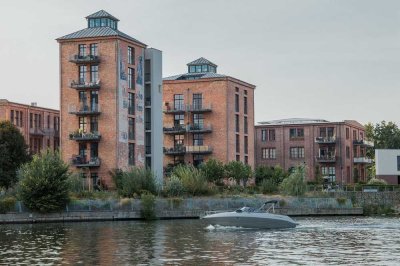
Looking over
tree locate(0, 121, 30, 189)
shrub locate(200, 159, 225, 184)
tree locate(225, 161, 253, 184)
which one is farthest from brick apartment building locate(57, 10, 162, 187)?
tree locate(225, 161, 253, 184)

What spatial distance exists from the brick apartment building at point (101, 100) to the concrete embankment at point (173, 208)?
1687cm

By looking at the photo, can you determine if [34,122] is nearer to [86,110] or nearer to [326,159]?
[86,110]

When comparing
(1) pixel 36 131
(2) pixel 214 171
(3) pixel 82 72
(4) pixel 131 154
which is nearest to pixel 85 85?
(3) pixel 82 72

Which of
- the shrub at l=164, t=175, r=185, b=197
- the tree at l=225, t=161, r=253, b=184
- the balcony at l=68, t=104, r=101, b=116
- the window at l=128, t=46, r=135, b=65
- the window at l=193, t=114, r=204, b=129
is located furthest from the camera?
the window at l=193, t=114, r=204, b=129

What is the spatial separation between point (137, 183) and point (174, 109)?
37630 millimetres

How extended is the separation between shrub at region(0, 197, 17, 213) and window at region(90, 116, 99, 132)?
23989mm

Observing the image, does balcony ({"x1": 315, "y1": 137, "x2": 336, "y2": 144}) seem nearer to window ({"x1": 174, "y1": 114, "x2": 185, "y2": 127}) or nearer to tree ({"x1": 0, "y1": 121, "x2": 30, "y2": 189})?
window ({"x1": 174, "y1": 114, "x2": 185, "y2": 127})

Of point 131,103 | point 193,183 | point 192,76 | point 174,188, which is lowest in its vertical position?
point 174,188

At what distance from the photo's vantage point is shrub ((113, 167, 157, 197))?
7556 cm

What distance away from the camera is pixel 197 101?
368 feet

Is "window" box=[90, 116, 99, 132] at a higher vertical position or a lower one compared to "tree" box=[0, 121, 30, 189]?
higher

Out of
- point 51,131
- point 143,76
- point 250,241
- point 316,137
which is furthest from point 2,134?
point 316,137

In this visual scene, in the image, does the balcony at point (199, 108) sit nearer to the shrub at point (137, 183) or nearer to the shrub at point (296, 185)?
the shrub at point (296, 185)

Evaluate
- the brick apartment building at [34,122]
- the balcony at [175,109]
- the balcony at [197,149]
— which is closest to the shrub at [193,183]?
the balcony at [197,149]
